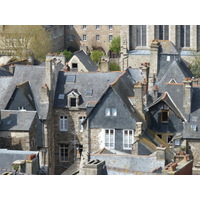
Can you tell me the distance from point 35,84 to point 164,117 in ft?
26.9

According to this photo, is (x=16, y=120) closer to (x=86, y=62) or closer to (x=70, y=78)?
(x=70, y=78)

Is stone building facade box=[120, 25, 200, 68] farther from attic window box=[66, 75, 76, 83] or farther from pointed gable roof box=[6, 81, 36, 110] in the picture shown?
pointed gable roof box=[6, 81, 36, 110]

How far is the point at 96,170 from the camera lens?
113 ft

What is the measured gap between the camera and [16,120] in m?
47.8

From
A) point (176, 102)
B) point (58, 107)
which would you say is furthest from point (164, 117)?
point (58, 107)

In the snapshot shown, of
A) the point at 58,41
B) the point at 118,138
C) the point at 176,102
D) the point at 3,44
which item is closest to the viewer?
the point at 118,138

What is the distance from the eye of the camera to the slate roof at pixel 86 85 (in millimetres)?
52469

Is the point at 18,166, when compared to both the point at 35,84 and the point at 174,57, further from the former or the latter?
the point at 174,57

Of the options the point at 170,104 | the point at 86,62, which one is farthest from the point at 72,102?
the point at 86,62

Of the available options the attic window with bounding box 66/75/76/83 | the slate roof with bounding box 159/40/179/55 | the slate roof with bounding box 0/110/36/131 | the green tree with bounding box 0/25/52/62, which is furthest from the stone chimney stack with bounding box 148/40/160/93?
the green tree with bounding box 0/25/52/62

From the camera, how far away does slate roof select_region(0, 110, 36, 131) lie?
155ft

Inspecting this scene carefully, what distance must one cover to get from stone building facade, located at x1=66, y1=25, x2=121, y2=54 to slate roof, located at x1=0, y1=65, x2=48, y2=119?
59.8 meters

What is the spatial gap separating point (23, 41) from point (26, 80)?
115ft

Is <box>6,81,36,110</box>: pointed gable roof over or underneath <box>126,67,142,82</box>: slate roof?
underneath
